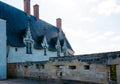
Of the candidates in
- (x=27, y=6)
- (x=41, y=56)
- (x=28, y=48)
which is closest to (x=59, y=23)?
(x=27, y=6)

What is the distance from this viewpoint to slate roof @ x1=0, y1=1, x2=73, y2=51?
20875 mm

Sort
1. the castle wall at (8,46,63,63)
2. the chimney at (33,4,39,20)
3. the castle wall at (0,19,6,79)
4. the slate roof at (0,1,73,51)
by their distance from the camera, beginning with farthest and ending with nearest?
1. the chimney at (33,4,39,20)
2. the slate roof at (0,1,73,51)
3. the castle wall at (8,46,63,63)
4. the castle wall at (0,19,6,79)

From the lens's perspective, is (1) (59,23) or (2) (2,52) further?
(1) (59,23)

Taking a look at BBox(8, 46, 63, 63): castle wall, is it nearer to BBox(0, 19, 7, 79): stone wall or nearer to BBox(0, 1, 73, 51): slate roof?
BBox(0, 1, 73, 51): slate roof

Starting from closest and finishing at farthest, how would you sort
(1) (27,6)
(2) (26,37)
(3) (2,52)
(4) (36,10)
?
(3) (2,52), (2) (26,37), (1) (27,6), (4) (36,10)

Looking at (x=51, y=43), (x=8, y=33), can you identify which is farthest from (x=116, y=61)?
(x=51, y=43)

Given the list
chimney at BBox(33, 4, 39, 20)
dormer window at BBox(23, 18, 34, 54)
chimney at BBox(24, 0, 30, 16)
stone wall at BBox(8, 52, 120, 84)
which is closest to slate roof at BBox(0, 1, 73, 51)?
dormer window at BBox(23, 18, 34, 54)

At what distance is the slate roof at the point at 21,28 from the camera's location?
2088 centimetres

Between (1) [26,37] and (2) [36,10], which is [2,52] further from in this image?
(2) [36,10]

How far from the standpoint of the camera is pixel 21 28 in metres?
23.2

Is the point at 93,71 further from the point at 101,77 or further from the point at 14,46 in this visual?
the point at 14,46

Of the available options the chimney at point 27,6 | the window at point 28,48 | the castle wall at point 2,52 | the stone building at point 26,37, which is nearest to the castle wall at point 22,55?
the stone building at point 26,37

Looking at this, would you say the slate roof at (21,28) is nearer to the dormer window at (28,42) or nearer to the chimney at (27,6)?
the dormer window at (28,42)

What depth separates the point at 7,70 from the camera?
18453 millimetres
